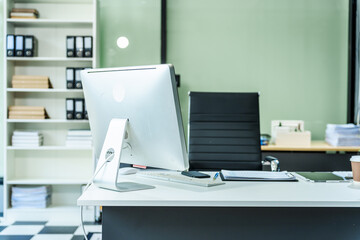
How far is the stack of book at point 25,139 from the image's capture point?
393 centimetres

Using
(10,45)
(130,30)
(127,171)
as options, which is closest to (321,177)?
(127,171)

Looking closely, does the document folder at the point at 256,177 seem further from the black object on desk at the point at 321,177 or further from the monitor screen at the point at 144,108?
the monitor screen at the point at 144,108

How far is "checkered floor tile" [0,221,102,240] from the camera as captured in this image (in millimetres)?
3304

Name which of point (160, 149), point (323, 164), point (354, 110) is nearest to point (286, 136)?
point (323, 164)

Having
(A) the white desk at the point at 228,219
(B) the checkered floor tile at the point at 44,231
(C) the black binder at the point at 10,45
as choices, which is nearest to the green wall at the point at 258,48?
(C) the black binder at the point at 10,45

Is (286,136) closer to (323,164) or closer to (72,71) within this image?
(323,164)

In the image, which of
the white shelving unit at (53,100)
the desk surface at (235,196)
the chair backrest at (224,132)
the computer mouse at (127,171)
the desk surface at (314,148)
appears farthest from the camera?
the white shelving unit at (53,100)

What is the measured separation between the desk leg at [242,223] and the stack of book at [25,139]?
2.55 metres

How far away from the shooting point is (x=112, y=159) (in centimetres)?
180

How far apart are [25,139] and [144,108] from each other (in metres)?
2.59

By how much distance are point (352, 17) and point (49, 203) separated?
3649mm

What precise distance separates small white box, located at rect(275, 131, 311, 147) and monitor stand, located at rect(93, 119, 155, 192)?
2.22m

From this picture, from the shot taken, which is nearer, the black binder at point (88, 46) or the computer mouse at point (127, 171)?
the computer mouse at point (127, 171)

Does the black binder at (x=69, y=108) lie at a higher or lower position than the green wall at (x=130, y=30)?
lower
